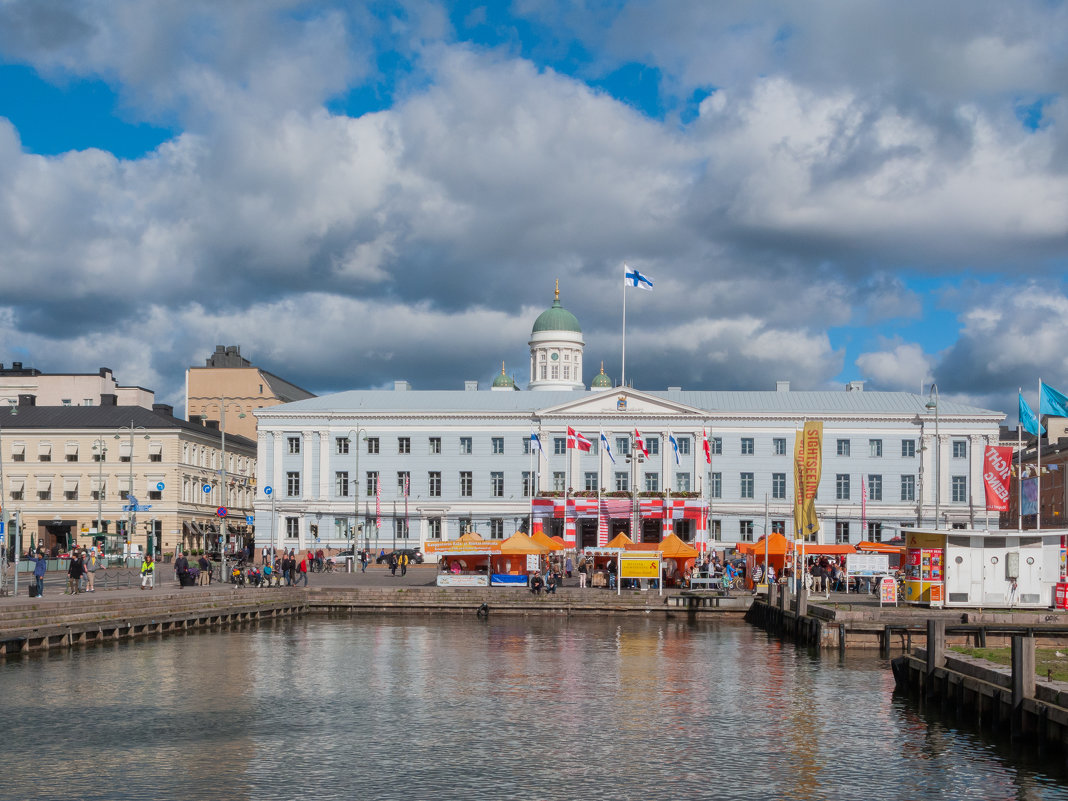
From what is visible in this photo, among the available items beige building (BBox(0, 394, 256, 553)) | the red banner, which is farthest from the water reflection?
beige building (BBox(0, 394, 256, 553))

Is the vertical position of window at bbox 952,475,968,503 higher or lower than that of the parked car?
higher

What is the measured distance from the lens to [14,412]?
11906 cm

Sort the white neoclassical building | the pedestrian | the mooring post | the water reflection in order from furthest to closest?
the white neoclassical building
the pedestrian
the mooring post
the water reflection

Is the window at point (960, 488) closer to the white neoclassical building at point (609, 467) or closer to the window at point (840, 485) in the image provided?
the white neoclassical building at point (609, 467)

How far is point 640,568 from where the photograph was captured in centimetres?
7081

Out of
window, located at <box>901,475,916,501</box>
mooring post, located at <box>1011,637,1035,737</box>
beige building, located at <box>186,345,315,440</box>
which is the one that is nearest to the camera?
mooring post, located at <box>1011,637,1035,737</box>

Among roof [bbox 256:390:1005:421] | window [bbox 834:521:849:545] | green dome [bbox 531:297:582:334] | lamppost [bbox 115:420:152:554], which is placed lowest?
window [bbox 834:521:849:545]

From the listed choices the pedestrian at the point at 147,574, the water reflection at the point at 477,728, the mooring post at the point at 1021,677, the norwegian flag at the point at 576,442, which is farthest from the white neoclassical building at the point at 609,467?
the mooring post at the point at 1021,677

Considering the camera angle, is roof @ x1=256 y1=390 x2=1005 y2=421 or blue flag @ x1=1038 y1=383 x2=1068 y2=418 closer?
blue flag @ x1=1038 y1=383 x2=1068 y2=418

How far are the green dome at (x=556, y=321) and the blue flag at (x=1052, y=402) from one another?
92.9 meters

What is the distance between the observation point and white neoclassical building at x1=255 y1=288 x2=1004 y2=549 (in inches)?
4220

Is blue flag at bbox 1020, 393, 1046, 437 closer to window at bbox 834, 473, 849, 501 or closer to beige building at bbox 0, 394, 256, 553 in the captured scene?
window at bbox 834, 473, 849, 501

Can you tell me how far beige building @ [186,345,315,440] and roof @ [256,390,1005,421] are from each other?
26.6m

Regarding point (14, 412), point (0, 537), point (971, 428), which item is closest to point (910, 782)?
point (0, 537)
